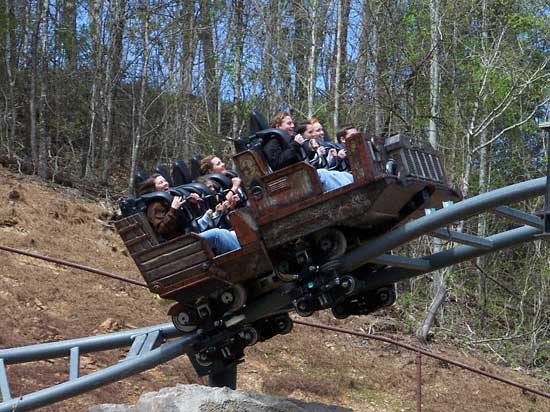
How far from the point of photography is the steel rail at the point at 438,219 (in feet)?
16.9

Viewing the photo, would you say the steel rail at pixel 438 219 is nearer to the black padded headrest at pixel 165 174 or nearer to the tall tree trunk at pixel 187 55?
the black padded headrest at pixel 165 174

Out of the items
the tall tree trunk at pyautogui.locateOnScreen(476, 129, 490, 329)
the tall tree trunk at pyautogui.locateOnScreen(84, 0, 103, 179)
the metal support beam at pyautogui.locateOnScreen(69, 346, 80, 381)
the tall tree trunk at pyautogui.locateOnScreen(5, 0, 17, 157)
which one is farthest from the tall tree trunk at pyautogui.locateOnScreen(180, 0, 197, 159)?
the metal support beam at pyautogui.locateOnScreen(69, 346, 80, 381)

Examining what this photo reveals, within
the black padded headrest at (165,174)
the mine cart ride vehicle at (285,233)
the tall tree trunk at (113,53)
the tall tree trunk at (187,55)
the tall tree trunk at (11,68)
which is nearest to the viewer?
the mine cart ride vehicle at (285,233)

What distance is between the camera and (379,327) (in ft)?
43.0

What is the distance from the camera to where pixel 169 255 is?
622 centimetres

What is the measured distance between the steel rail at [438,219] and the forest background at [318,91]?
294 inches

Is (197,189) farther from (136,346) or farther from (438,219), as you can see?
(438,219)

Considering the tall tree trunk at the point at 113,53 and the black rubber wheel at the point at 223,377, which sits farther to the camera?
the tall tree trunk at the point at 113,53

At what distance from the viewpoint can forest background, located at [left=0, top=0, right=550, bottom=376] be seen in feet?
48.4

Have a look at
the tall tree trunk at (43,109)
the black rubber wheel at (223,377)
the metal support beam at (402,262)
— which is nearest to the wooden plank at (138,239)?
the black rubber wheel at (223,377)

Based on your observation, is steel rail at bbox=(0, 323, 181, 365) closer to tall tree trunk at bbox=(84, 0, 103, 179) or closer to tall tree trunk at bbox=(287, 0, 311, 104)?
tall tree trunk at bbox=(84, 0, 103, 179)

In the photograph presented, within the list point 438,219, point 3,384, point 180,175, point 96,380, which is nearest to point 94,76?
point 180,175

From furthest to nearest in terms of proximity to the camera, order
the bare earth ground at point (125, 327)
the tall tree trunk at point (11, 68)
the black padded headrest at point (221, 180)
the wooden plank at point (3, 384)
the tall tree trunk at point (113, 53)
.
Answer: the tall tree trunk at point (113, 53) < the tall tree trunk at point (11, 68) < the bare earth ground at point (125, 327) < the black padded headrest at point (221, 180) < the wooden plank at point (3, 384)

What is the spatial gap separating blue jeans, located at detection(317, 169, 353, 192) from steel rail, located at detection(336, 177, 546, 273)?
414mm
